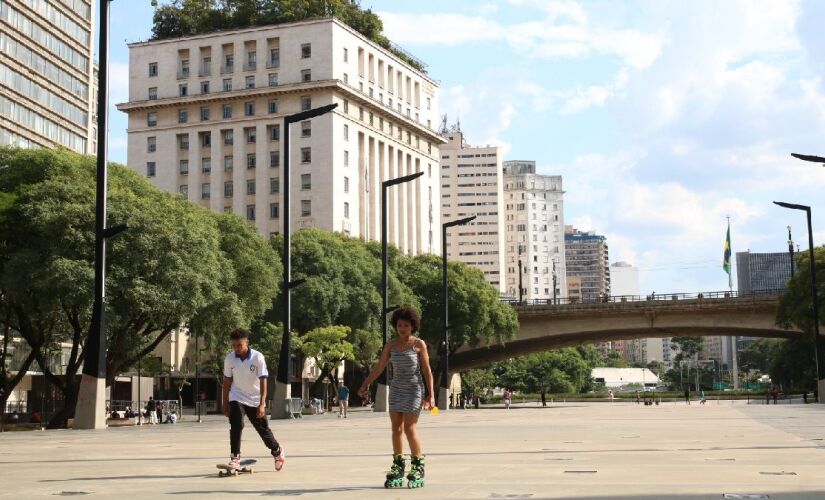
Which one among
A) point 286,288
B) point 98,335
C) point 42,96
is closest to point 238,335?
point 98,335

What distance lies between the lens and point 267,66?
10800 cm

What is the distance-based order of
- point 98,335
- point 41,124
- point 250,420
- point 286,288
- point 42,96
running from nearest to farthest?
point 250,420 → point 98,335 → point 286,288 → point 41,124 → point 42,96

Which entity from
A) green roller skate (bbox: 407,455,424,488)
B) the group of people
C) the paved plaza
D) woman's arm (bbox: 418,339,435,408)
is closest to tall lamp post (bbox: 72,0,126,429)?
the paved plaza

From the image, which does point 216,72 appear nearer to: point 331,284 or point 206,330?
point 331,284

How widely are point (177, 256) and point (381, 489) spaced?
3131 cm

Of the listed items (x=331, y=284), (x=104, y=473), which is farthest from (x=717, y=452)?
(x=331, y=284)

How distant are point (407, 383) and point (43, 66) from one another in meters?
74.1

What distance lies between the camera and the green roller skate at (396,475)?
11211 mm

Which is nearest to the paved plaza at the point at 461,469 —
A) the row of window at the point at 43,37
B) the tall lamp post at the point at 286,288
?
the tall lamp post at the point at 286,288

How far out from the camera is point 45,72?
262 ft

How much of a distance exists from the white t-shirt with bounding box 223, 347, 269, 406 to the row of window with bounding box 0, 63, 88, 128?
65212 mm

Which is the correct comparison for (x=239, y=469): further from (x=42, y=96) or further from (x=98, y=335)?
(x=42, y=96)

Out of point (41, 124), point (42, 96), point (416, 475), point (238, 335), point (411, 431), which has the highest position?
point (42, 96)

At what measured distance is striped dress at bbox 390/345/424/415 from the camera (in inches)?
453
